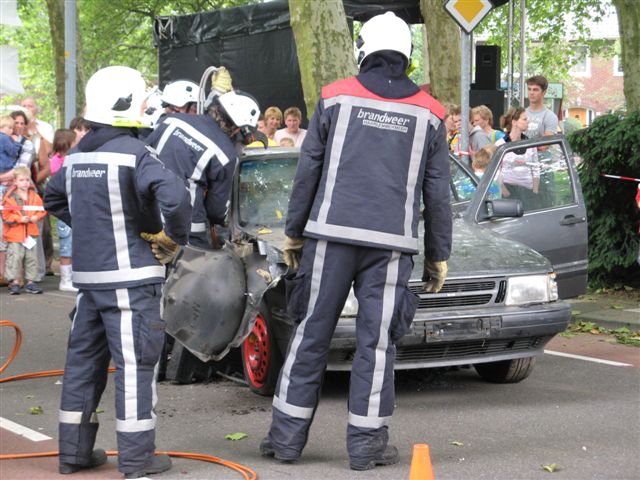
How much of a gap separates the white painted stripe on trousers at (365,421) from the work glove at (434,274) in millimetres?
781

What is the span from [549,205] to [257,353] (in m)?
3.27

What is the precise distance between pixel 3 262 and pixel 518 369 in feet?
24.1

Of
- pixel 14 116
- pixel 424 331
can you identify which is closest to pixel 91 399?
pixel 424 331

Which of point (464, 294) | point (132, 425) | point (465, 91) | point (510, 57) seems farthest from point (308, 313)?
point (510, 57)

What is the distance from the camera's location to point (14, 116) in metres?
13.6

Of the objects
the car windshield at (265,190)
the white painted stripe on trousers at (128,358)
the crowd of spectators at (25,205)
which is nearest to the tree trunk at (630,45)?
the crowd of spectators at (25,205)

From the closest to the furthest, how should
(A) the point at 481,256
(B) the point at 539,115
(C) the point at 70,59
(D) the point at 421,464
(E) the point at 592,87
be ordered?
1. (D) the point at 421,464
2. (A) the point at 481,256
3. (B) the point at 539,115
4. (C) the point at 70,59
5. (E) the point at 592,87

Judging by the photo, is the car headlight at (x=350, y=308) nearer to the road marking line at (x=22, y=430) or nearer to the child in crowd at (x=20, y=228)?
the road marking line at (x=22, y=430)

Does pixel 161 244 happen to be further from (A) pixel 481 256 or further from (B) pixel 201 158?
(A) pixel 481 256

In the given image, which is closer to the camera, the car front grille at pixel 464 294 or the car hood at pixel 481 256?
the car front grille at pixel 464 294

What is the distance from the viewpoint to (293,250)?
5.81 m

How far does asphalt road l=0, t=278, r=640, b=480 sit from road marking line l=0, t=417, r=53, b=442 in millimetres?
56

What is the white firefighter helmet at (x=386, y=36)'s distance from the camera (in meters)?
5.59

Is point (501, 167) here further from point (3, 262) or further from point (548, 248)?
point (3, 262)
